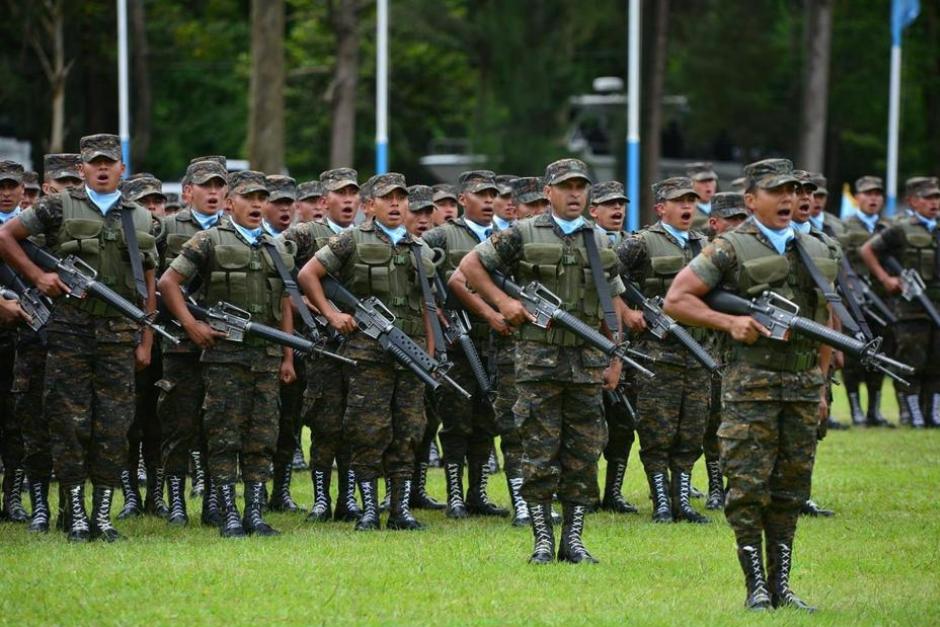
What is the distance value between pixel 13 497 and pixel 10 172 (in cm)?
248

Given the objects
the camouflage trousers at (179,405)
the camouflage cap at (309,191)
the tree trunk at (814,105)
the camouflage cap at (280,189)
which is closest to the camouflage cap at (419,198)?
the camouflage cap at (280,189)

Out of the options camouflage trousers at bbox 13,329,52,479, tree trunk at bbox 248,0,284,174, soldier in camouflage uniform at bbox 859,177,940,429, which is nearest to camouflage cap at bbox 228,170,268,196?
camouflage trousers at bbox 13,329,52,479

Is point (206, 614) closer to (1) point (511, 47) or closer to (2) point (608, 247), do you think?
(2) point (608, 247)

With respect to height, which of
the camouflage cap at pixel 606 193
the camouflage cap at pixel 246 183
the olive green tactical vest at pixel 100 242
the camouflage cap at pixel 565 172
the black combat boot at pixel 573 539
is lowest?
the black combat boot at pixel 573 539

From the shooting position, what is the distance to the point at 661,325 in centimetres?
1210

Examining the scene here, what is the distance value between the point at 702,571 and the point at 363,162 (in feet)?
132

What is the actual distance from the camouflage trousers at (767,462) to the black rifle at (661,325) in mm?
2867

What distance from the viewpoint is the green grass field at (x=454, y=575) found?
29.0ft

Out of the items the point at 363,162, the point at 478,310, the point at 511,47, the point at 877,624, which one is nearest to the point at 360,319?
the point at 478,310

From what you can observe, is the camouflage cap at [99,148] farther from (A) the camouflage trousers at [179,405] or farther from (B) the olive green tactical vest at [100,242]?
(A) the camouflage trousers at [179,405]

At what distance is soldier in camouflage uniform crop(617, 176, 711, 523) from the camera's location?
1223cm

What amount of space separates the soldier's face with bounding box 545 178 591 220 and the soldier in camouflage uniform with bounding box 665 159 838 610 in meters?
1.48

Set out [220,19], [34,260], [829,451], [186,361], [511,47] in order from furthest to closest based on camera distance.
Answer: [220,19]
[511,47]
[829,451]
[186,361]
[34,260]

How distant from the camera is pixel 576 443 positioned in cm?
1029
